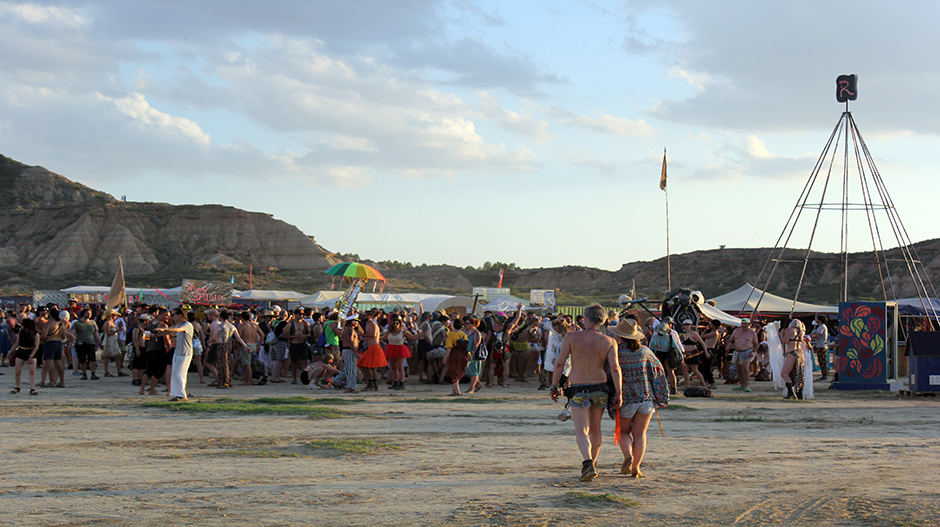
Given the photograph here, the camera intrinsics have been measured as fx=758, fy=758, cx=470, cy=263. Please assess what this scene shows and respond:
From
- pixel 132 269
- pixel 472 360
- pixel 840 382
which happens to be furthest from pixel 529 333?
pixel 132 269

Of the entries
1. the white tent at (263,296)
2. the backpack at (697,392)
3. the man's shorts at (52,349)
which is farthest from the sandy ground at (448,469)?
the white tent at (263,296)

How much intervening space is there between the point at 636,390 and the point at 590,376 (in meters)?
0.46

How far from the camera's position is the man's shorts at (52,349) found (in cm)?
1358

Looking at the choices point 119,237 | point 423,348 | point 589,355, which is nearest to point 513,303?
point 423,348

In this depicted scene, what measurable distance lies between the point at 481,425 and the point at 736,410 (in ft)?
15.4

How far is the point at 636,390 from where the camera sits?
6.77 meters

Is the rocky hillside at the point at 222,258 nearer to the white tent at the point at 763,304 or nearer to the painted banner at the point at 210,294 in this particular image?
the white tent at the point at 763,304

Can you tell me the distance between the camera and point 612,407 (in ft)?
22.2

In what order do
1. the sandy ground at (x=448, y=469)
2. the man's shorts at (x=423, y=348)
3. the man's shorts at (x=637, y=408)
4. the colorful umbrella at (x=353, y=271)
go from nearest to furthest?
the sandy ground at (x=448, y=469) < the man's shorts at (x=637, y=408) < the man's shorts at (x=423, y=348) < the colorful umbrella at (x=353, y=271)

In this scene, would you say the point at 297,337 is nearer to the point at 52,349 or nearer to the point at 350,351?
the point at 350,351

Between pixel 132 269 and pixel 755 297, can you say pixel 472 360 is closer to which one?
pixel 755 297

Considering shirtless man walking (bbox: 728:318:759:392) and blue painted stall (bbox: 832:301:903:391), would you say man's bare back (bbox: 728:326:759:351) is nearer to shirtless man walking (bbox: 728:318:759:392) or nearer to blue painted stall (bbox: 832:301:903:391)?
shirtless man walking (bbox: 728:318:759:392)

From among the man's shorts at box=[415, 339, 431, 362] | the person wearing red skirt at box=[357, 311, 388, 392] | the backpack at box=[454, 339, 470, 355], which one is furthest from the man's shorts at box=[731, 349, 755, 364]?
the person wearing red skirt at box=[357, 311, 388, 392]

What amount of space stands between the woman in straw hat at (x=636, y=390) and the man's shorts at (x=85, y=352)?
1278cm
